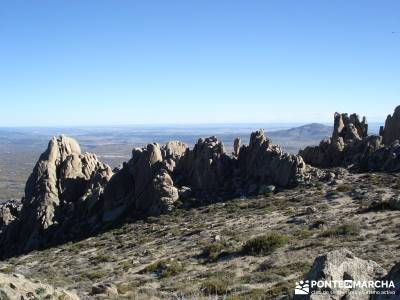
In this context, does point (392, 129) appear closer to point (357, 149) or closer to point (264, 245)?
point (357, 149)

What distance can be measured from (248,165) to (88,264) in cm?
2642

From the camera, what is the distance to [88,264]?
34.7m

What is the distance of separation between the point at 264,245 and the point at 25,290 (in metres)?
14.3

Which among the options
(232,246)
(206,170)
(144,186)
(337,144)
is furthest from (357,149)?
(232,246)

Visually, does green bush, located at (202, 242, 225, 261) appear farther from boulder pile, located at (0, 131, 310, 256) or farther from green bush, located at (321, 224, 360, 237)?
boulder pile, located at (0, 131, 310, 256)

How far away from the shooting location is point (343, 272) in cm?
1345

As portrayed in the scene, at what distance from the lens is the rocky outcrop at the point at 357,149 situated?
54.0 m

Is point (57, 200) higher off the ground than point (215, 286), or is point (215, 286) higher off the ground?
point (215, 286)

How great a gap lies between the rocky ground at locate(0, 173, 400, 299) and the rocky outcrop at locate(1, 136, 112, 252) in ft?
22.3

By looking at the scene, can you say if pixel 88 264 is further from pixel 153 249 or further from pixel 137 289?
pixel 137 289

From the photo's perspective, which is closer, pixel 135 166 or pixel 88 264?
pixel 88 264

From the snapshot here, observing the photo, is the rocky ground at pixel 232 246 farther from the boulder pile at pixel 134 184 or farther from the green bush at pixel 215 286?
the boulder pile at pixel 134 184

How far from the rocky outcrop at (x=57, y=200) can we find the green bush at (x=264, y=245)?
1123 inches

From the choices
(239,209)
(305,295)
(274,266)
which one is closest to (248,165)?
(239,209)
